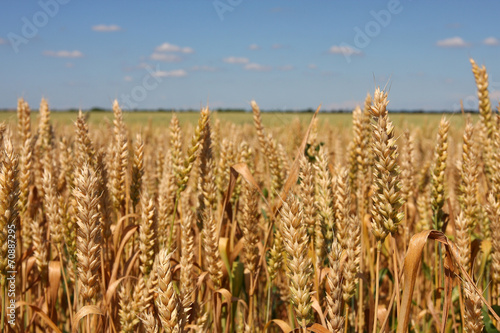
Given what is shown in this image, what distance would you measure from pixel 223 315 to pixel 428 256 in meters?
2.22

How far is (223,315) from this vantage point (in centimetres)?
207

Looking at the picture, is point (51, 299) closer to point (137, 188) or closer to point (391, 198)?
point (137, 188)

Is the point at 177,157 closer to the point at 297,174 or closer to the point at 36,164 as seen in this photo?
the point at 297,174

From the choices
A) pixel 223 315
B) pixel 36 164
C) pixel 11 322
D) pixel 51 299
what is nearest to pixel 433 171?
pixel 223 315

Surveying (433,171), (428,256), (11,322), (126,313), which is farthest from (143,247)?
(428,256)

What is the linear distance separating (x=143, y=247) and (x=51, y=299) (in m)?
0.56

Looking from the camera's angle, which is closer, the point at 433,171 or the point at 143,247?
the point at 143,247

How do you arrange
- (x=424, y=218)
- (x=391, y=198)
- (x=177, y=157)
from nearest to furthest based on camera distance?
(x=391, y=198), (x=177, y=157), (x=424, y=218)

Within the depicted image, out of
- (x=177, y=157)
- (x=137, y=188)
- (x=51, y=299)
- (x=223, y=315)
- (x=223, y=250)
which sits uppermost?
(x=177, y=157)

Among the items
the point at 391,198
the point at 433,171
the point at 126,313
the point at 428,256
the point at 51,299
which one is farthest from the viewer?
the point at 428,256

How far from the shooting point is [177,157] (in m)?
2.22

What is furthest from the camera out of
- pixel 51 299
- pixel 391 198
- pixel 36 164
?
pixel 36 164

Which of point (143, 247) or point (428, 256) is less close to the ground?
point (143, 247)

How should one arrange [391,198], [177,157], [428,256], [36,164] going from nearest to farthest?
[391,198]
[177,157]
[36,164]
[428,256]
